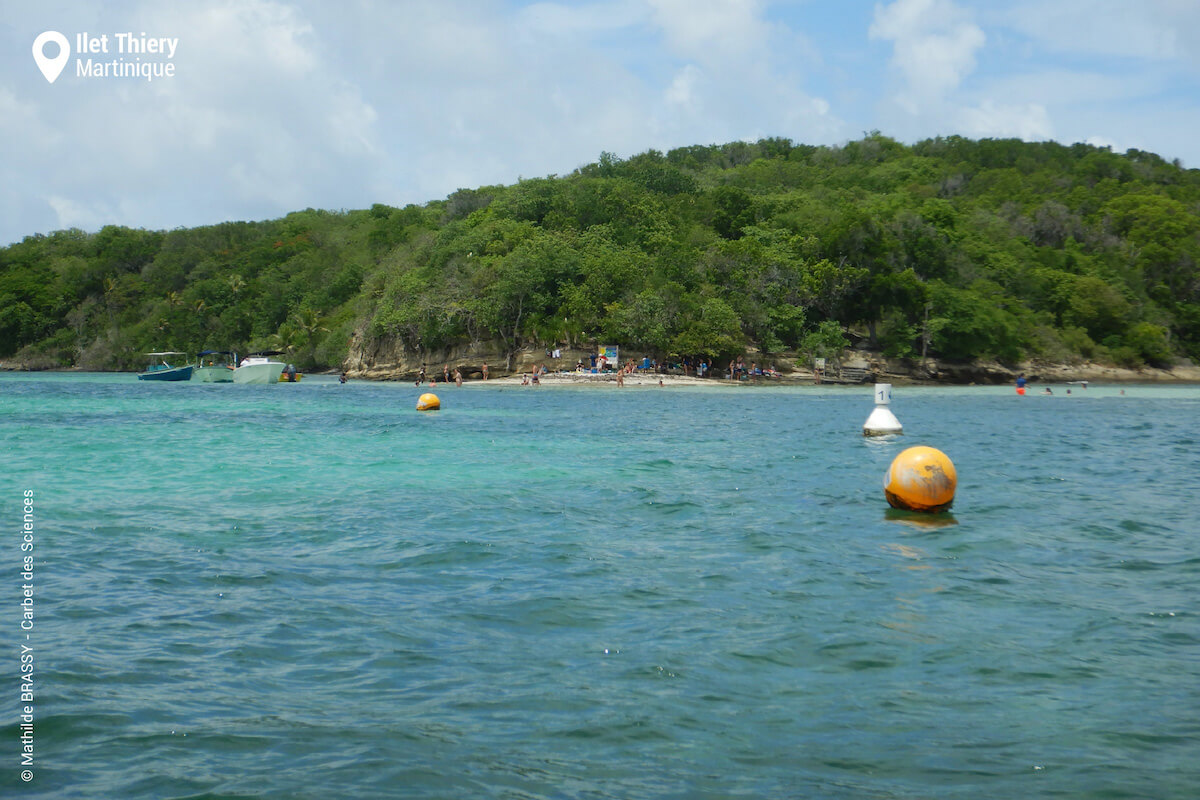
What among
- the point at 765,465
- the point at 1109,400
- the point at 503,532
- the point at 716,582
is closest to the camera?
the point at 716,582

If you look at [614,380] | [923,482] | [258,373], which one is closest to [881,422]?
[923,482]

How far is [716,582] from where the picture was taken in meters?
9.70

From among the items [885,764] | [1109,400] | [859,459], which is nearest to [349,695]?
[885,764]

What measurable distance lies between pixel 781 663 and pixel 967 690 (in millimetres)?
1320

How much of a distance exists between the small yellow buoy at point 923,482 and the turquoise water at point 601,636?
1.47 ft

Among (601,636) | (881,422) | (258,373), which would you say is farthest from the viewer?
(258,373)

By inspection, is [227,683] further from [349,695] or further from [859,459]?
[859,459]

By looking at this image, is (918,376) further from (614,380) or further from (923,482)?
(923,482)

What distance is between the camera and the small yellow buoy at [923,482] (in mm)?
13438

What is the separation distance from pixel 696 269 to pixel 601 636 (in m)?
67.5

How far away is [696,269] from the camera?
73812mm

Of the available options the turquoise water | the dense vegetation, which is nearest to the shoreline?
the dense vegetation

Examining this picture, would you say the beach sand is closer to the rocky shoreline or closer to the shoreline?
the shoreline

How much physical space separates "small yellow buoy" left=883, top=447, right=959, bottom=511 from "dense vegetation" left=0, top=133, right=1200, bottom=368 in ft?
175
